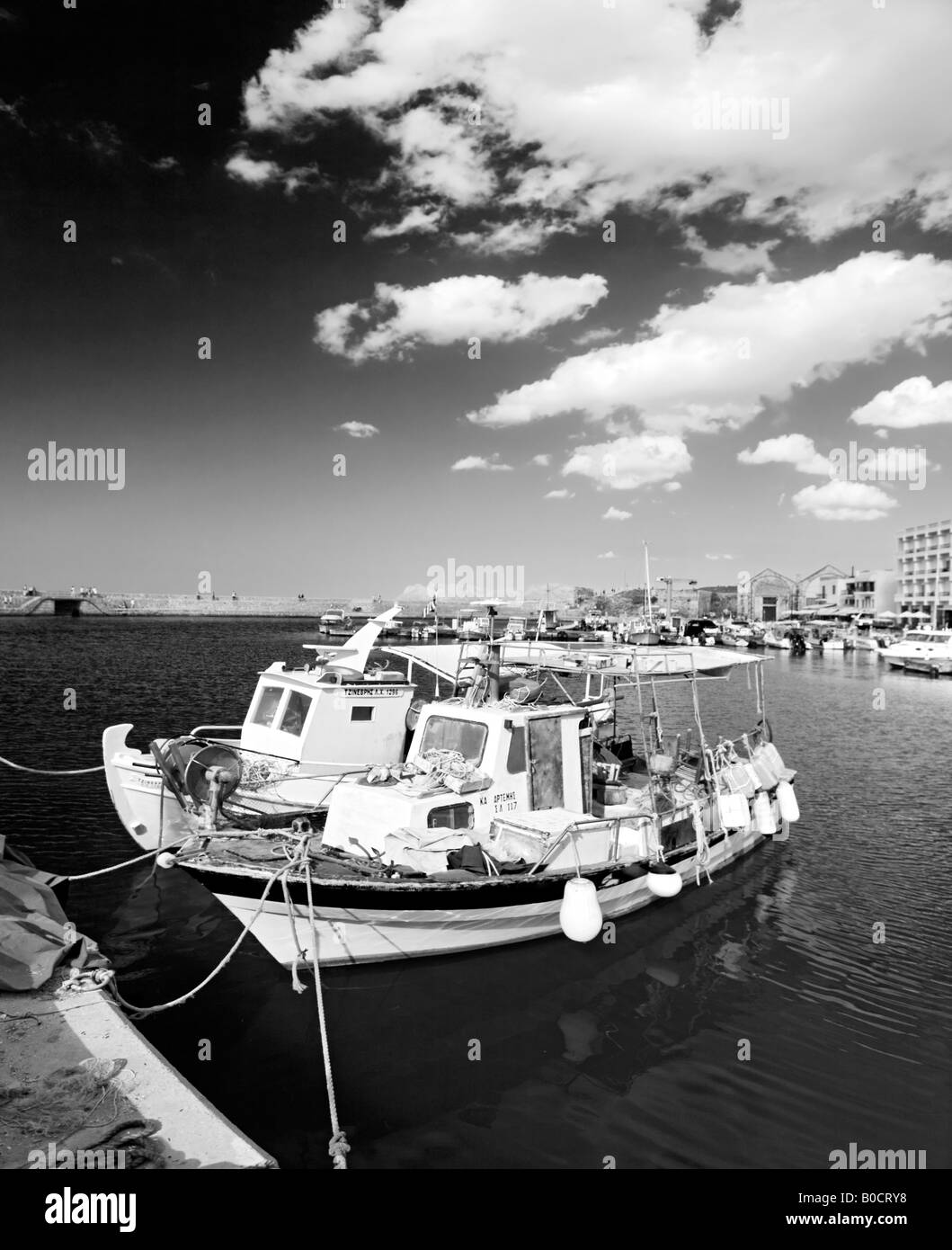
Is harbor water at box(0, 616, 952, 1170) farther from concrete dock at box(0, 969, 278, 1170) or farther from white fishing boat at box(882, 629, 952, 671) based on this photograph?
white fishing boat at box(882, 629, 952, 671)

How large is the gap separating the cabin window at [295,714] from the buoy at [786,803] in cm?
1183

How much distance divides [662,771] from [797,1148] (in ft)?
23.0

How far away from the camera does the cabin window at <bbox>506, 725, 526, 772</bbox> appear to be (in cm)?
1248

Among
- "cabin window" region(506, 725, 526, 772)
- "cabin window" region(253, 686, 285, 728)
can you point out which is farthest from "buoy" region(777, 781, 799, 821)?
"cabin window" region(253, 686, 285, 728)

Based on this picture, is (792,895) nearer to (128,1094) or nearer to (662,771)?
(662,771)

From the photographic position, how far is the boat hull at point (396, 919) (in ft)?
31.9

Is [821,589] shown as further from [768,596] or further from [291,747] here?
[291,747]

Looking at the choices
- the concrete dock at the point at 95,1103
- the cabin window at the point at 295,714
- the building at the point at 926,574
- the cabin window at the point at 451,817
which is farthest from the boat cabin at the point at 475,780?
the building at the point at 926,574

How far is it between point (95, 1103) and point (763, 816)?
46.0 ft

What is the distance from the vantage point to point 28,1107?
5699mm

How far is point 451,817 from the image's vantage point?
11508 millimetres
